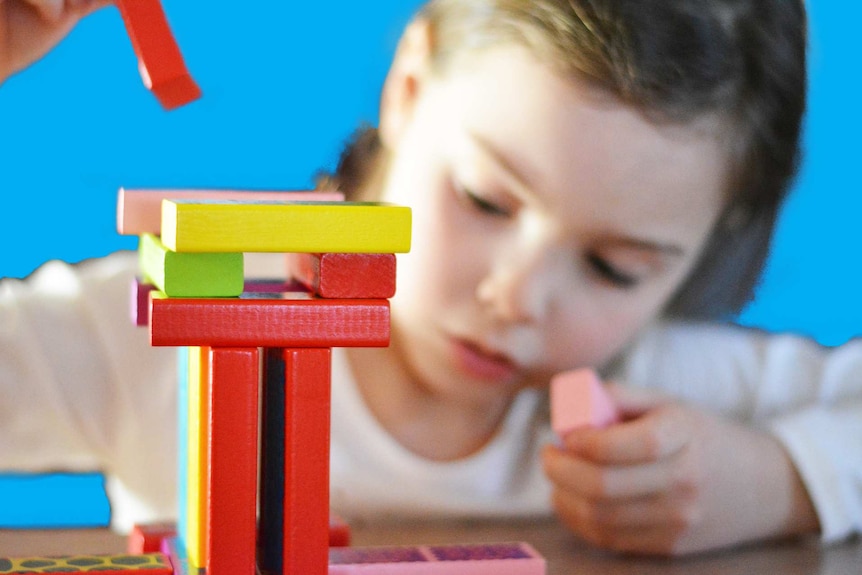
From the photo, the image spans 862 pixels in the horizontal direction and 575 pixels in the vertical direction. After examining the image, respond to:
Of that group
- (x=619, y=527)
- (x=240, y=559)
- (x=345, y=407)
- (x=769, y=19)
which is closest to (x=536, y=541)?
(x=619, y=527)

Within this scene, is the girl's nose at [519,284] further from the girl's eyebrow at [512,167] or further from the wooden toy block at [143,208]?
the wooden toy block at [143,208]

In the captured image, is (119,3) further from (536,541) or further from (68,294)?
(536,541)

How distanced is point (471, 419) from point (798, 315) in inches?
12.2

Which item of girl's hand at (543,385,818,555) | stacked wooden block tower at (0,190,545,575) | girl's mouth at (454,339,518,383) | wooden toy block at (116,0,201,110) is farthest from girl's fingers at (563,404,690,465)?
wooden toy block at (116,0,201,110)

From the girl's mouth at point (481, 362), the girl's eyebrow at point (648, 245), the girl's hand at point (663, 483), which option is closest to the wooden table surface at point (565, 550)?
the girl's hand at point (663, 483)

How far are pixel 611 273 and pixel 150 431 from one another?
0.38 metres

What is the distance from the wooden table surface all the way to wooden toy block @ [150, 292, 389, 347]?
0.82 ft

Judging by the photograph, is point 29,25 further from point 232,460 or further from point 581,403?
point 581,403

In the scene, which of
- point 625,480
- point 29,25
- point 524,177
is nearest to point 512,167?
point 524,177

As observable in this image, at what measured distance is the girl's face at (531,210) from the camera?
847 millimetres

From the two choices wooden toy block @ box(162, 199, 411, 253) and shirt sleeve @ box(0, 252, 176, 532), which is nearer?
wooden toy block @ box(162, 199, 411, 253)

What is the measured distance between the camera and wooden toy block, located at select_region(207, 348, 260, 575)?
1.89 ft

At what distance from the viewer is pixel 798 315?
3.43ft

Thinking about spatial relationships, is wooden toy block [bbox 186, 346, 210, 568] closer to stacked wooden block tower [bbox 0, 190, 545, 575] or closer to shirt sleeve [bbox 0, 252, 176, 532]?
stacked wooden block tower [bbox 0, 190, 545, 575]
